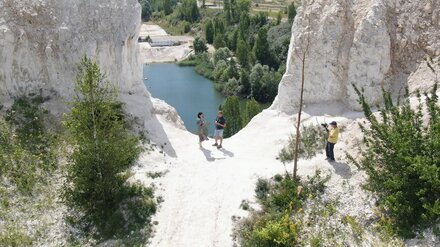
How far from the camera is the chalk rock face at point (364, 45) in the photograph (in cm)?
2148

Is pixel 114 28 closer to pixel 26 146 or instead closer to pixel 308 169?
pixel 26 146

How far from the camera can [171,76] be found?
7806 centimetres

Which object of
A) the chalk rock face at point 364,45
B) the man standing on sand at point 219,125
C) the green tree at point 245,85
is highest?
the chalk rock face at point 364,45

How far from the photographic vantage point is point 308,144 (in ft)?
67.9

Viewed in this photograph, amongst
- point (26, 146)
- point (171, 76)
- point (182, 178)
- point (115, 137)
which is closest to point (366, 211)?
point (182, 178)

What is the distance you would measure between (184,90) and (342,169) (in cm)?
5289

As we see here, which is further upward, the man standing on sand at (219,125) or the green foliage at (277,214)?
the man standing on sand at (219,125)

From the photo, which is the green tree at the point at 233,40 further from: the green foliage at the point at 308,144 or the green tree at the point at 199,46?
the green foliage at the point at 308,144

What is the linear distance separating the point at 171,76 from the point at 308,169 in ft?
198

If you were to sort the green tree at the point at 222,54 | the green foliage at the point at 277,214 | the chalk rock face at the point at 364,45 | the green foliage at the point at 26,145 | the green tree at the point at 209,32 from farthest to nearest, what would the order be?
1. the green tree at the point at 209,32
2. the green tree at the point at 222,54
3. the chalk rock face at the point at 364,45
4. the green foliage at the point at 26,145
5. the green foliage at the point at 277,214

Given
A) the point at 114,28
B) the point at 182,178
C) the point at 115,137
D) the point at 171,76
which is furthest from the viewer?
the point at 171,76

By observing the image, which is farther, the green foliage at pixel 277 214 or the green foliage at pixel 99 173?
the green foliage at pixel 99 173

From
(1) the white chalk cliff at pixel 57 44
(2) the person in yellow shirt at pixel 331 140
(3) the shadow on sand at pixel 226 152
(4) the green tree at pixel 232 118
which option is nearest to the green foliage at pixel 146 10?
(4) the green tree at pixel 232 118

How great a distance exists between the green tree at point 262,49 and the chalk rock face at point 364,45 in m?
46.1
